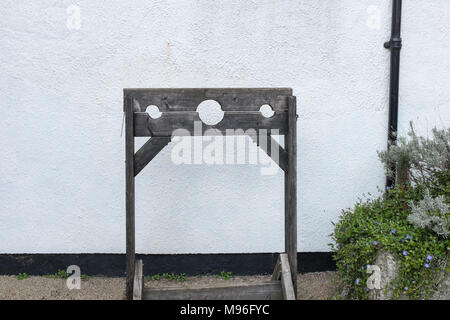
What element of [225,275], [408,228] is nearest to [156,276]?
[225,275]

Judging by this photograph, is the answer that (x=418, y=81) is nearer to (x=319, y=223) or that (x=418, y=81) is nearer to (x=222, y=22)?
(x=319, y=223)

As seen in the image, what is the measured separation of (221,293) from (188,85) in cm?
187

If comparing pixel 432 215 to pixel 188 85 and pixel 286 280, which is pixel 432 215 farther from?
pixel 188 85

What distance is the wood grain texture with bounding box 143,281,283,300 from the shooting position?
10.7 ft

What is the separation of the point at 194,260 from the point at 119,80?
180cm

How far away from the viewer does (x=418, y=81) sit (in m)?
4.14

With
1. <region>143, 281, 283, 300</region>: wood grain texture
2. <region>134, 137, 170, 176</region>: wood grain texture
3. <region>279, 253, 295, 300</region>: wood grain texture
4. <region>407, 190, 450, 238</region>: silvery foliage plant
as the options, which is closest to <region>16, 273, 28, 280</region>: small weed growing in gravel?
<region>143, 281, 283, 300</region>: wood grain texture

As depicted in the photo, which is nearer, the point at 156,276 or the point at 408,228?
the point at 408,228

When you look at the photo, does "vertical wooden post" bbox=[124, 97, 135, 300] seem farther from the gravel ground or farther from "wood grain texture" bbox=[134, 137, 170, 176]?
the gravel ground

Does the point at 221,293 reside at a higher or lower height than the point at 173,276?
higher

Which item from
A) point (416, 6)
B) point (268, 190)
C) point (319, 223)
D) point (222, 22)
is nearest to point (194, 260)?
point (268, 190)

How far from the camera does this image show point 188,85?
413cm

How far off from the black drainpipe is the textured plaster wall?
0.08 meters

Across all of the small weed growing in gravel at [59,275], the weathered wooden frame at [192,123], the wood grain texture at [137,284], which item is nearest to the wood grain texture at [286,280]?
the weathered wooden frame at [192,123]
